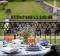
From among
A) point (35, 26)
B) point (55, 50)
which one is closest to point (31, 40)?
point (55, 50)

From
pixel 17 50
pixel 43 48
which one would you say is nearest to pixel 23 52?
pixel 17 50

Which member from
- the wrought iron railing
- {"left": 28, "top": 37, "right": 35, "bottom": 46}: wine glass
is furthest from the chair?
the wrought iron railing

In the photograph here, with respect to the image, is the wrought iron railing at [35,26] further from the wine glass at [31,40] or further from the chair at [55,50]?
the chair at [55,50]

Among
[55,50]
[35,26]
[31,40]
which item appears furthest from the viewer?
[35,26]

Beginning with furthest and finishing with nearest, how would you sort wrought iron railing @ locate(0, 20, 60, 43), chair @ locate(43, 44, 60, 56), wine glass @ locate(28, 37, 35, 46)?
wrought iron railing @ locate(0, 20, 60, 43), wine glass @ locate(28, 37, 35, 46), chair @ locate(43, 44, 60, 56)

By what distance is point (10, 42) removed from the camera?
14.4 ft

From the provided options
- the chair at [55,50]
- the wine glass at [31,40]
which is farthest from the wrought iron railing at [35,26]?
the chair at [55,50]

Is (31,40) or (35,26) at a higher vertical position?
(35,26)

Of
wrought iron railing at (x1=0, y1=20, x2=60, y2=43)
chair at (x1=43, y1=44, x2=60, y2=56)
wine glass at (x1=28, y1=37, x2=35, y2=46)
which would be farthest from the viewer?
wrought iron railing at (x1=0, y1=20, x2=60, y2=43)

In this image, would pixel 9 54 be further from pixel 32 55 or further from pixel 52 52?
pixel 52 52

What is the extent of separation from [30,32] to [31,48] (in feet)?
1.15

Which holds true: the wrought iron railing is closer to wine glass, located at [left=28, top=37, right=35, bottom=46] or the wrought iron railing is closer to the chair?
wine glass, located at [left=28, top=37, right=35, bottom=46]

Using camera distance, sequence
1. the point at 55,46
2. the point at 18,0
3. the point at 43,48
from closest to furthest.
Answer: the point at 55,46 → the point at 43,48 → the point at 18,0

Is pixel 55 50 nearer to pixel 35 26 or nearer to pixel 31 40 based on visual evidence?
pixel 31 40
